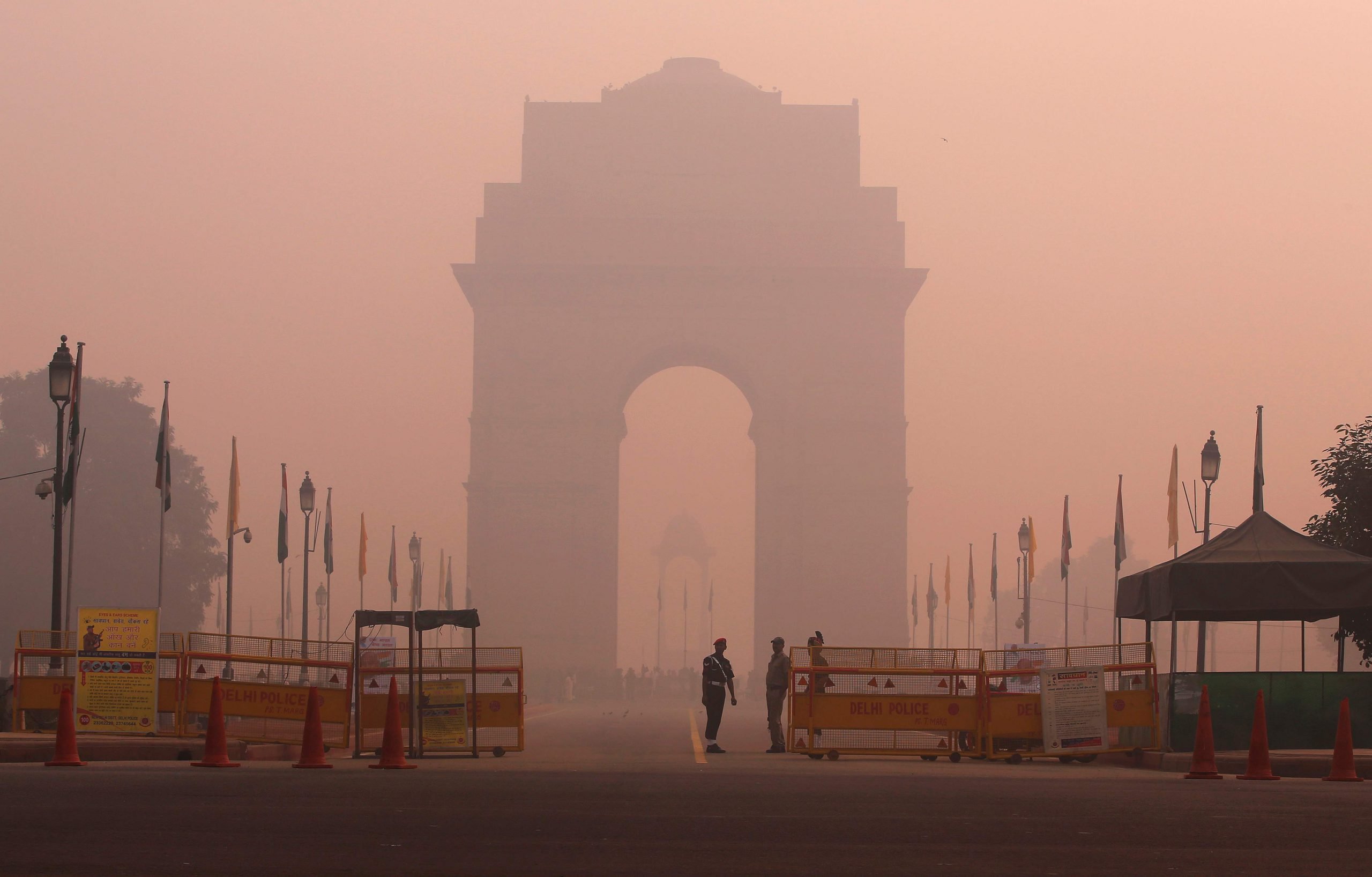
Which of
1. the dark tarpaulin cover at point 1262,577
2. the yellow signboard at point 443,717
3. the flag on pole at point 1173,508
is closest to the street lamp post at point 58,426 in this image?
the yellow signboard at point 443,717

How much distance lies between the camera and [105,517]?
62.8m

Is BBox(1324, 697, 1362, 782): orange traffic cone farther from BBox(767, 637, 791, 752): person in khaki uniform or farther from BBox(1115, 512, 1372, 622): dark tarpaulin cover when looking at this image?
BBox(767, 637, 791, 752): person in khaki uniform

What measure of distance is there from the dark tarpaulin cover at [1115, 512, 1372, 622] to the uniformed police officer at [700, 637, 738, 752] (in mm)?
4885

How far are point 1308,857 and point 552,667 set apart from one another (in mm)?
51602

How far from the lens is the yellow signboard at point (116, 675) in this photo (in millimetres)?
19000

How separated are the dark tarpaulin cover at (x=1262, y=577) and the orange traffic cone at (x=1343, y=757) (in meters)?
3.59

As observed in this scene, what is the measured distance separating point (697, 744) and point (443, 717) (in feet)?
14.7

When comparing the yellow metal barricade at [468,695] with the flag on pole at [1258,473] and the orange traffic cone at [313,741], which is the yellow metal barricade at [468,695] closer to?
the orange traffic cone at [313,741]

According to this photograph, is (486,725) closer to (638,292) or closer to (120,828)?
(120,828)

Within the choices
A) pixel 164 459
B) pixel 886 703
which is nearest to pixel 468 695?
pixel 886 703

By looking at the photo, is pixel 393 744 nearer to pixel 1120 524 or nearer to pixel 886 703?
pixel 886 703

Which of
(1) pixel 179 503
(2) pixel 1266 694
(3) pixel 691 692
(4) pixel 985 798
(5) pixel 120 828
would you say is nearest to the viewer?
(5) pixel 120 828

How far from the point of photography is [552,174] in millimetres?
63062

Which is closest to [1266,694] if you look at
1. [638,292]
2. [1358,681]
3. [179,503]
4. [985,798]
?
[1358,681]
